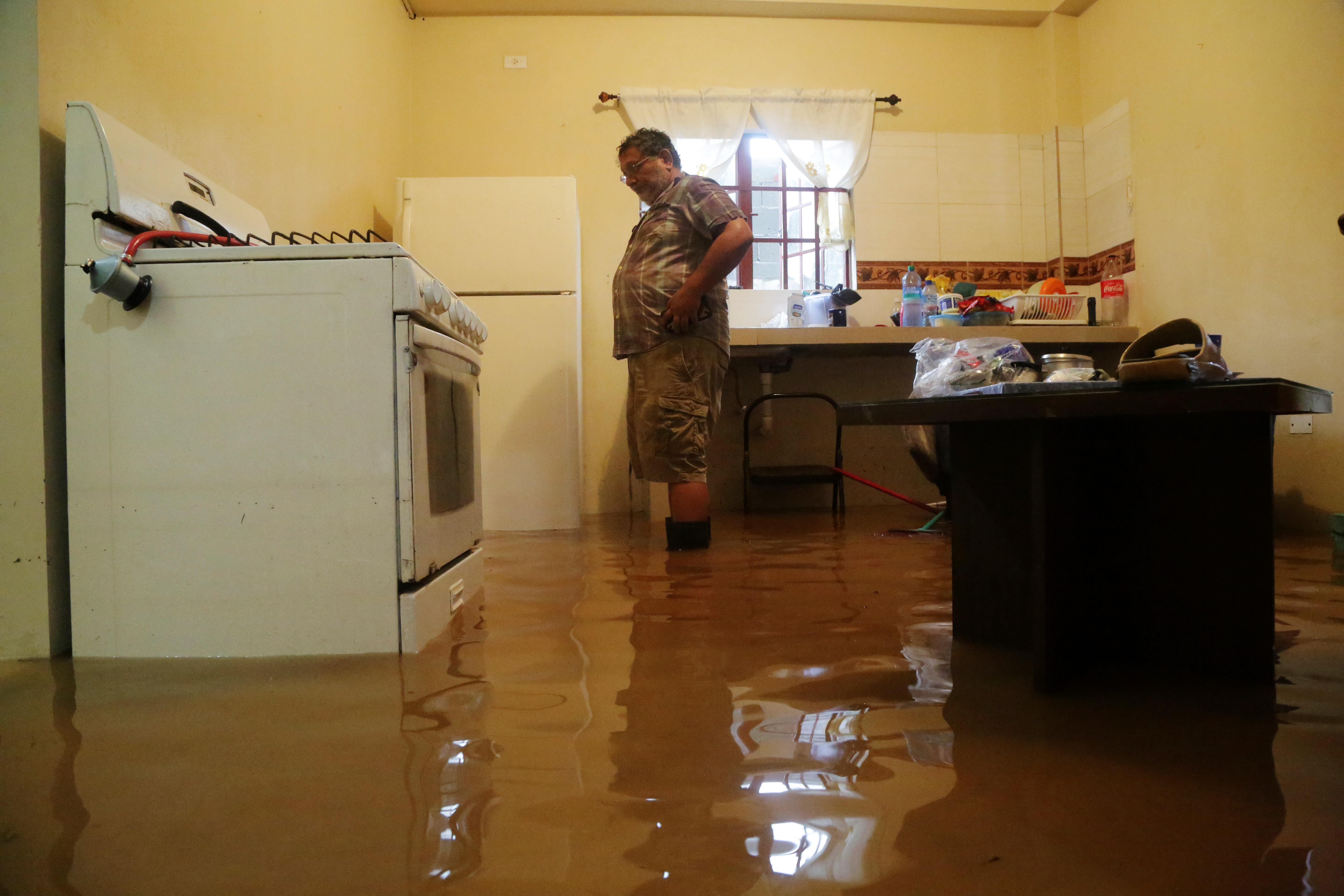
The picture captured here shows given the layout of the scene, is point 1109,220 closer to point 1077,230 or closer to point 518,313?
point 1077,230

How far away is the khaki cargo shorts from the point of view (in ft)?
7.61

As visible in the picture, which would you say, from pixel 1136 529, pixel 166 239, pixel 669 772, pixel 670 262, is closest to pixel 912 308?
pixel 670 262

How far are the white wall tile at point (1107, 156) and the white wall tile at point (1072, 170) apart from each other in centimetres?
2

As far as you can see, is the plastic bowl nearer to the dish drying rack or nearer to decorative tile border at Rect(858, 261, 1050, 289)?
the dish drying rack

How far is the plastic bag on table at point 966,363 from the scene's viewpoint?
2.12m

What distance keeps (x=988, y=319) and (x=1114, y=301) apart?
2.50 feet

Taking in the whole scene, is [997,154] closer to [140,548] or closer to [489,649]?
[489,649]

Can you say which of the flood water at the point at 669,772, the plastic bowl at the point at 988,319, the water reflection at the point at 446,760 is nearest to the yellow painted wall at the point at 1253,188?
the plastic bowl at the point at 988,319

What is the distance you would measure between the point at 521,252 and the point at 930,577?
2.18 meters

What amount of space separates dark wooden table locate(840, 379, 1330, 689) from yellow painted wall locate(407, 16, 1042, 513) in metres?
2.82

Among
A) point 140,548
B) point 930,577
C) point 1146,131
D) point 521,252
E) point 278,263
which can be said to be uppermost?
point 1146,131

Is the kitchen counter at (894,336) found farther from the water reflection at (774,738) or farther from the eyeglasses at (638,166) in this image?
the water reflection at (774,738)

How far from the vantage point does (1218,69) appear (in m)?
3.12

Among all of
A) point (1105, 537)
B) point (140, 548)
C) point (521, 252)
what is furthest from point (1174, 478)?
point (521, 252)
